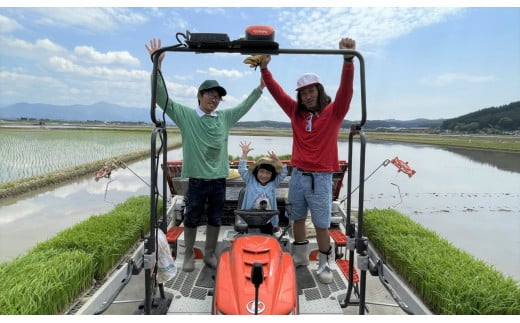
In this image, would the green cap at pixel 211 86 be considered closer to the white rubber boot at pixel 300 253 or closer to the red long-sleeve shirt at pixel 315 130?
the red long-sleeve shirt at pixel 315 130

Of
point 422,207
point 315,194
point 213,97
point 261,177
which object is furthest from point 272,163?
point 422,207

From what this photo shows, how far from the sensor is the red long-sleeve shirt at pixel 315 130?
2.94 meters

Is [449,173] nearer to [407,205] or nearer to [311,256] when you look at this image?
[407,205]

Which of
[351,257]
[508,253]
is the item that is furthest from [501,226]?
[351,257]

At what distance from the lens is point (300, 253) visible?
351cm

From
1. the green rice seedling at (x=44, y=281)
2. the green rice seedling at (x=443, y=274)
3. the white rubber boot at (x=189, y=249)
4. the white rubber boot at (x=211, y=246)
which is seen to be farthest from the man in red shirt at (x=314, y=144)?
the green rice seedling at (x=44, y=281)

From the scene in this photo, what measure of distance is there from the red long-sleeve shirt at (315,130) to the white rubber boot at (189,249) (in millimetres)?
1233

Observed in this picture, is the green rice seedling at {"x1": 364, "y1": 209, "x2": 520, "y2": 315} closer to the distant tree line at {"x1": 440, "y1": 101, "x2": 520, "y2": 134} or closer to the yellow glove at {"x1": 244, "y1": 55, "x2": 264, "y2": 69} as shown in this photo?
the yellow glove at {"x1": 244, "y1": 55, "x2": 264, "y2": 69}

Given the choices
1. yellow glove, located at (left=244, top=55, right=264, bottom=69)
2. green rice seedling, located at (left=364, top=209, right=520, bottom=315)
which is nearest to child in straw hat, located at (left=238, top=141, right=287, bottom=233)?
yellow glove, located at (left=244, top=55, right=264, bottom=69)

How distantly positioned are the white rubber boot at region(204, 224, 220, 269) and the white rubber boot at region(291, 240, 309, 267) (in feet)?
2.64

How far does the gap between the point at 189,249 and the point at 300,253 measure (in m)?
1.13

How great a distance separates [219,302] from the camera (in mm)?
2215

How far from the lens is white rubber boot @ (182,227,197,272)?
3.45 metres

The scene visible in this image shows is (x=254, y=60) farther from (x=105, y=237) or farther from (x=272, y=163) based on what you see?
(x=105, y=237)
